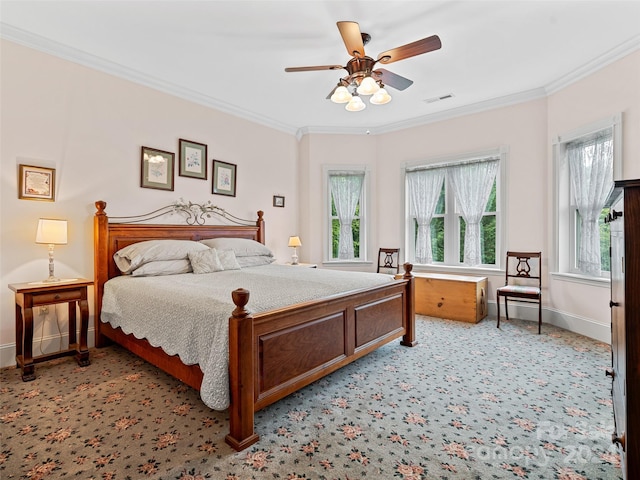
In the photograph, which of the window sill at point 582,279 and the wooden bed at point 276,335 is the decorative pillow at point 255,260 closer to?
the wooden bed at point 276,335

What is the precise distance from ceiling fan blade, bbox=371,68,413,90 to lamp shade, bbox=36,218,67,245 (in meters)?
3.01

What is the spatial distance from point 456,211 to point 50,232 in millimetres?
4994

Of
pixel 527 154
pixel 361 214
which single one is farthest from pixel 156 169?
pixel 527 154

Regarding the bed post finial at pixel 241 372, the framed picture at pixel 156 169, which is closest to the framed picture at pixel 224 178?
the framed picture at pixel 156 169

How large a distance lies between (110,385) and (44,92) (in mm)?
2781

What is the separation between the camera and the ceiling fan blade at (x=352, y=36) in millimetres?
2225

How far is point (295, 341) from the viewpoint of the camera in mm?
2221

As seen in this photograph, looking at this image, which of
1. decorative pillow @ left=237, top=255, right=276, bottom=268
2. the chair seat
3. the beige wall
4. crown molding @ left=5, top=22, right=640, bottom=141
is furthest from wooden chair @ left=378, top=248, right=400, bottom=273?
crown molding @ left=5, top=22, right=640, bottom=141

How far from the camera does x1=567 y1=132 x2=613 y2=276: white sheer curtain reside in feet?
11.8

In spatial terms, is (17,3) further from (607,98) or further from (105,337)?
(607,98)

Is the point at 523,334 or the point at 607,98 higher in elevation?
the point at 607,98

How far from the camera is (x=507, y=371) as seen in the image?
280 cm

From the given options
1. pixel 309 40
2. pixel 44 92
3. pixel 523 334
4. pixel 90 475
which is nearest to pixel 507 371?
pixel 523 334

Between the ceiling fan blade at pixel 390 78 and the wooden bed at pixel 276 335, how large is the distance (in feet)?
5.82
